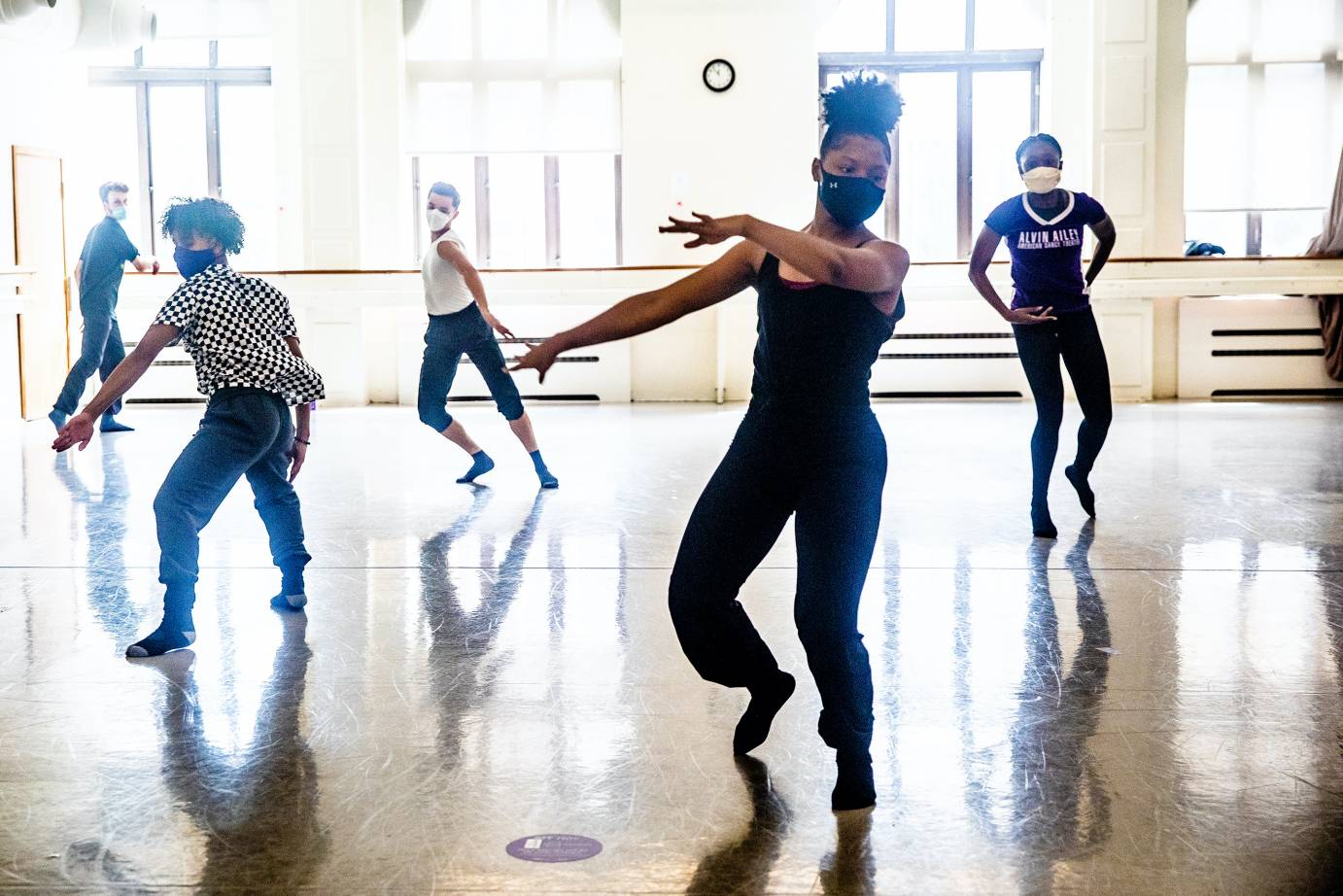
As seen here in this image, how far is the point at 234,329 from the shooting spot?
364cm

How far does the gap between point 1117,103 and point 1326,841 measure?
924cm

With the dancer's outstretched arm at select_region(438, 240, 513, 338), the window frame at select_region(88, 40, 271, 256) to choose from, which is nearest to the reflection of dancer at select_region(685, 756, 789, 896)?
the dancer's outstretched arm at select_region(438, 240, 513, 338)

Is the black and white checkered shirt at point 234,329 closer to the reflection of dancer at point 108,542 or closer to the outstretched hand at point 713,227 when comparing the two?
the reflection of dancer at point 108,542

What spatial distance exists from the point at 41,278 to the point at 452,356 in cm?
489

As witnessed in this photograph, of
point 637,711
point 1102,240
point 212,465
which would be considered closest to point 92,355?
point 212,465

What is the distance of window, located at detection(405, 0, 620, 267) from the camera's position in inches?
437

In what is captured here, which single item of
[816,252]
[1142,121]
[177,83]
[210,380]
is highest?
[177,83]

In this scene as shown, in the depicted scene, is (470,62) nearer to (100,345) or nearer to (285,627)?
(100,345)

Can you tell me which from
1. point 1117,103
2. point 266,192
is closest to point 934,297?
point 1117,103

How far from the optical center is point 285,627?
3826 mm

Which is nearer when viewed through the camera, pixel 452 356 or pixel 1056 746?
pixel 1056 746

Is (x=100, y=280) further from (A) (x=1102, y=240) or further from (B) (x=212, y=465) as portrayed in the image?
(A) (x=1102, y=240)

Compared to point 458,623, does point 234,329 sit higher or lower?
higher

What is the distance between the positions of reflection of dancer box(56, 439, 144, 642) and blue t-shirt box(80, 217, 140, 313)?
3.88 ft
